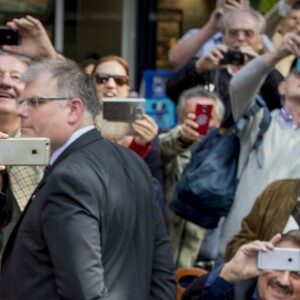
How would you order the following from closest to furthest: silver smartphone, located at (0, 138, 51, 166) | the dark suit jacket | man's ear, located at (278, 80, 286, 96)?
silver smartphone, located at (0, 138, 51, 166) → the dark suit jacket → man's ear, located at (278, 80, 286, 96)

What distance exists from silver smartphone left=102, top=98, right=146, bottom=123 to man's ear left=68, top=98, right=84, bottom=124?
872mm

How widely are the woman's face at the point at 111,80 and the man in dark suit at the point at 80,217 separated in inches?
57.1

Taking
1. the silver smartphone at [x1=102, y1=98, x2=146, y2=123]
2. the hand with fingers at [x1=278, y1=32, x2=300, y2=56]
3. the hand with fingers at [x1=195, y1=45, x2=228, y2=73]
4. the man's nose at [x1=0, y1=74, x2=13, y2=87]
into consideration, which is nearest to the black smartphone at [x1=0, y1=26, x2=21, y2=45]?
the man's nose at [x1=0, y1=74, x2=13, y2=87]

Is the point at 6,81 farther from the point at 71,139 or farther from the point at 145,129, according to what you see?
the point at 71,139

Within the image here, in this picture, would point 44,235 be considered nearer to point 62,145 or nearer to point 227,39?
point 62,145

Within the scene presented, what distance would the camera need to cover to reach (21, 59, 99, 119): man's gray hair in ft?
13.7

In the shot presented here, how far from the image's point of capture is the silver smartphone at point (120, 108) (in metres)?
5.04

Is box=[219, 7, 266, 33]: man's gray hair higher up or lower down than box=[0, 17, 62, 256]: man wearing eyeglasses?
higher up

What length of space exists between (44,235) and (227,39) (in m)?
2.94

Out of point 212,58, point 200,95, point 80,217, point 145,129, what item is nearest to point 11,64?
point 145,129

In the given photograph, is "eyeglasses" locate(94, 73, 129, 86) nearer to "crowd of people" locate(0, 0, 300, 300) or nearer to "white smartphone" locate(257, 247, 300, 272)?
"crowd of people" locate(0, 0, 300, 300)

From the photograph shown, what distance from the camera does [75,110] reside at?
13.6 ft

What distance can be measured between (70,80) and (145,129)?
1198 millimetres

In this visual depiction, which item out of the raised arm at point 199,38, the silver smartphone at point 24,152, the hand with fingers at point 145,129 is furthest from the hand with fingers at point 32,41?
the silver smartphone at point 24,152
